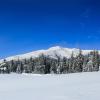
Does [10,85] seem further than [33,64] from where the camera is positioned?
No

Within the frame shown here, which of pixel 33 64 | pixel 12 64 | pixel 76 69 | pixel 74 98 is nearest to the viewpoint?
pixel 74 98

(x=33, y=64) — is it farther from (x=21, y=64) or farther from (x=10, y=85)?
(x=10, y=85)

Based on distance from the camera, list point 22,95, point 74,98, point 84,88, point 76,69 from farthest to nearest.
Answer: point 76,69, point 84,88, point 22,95, point 74,98

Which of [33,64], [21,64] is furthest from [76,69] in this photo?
[21,64]

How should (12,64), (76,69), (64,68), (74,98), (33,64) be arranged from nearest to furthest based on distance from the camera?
1. (74,98)
2. (76,69)
3. (64,68)
4. (33,64)
5. (12,64)

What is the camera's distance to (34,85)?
40.5 ft

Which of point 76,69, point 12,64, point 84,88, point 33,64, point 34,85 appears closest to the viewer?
point 84,88

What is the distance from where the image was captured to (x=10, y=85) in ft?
41.0

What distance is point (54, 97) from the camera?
30.4ft

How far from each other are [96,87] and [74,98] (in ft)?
7.36

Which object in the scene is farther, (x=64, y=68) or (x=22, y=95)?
(x=64, y=68)

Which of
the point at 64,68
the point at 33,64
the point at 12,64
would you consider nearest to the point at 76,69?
the point at 64,68

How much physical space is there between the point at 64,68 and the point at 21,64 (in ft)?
105

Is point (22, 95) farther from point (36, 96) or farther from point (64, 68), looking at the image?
point (64, 68)
